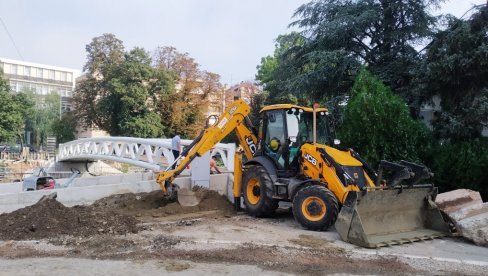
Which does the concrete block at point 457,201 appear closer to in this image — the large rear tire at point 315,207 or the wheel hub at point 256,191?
the large rear tire at point 315,207

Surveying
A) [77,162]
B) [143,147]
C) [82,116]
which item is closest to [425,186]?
[143,147]

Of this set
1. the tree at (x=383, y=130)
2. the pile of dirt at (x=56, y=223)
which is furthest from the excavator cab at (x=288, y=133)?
the pile of dirt at (x=56, y=223)

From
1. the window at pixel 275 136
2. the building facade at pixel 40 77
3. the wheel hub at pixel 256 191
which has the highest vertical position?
the building facade at pixel 40 77

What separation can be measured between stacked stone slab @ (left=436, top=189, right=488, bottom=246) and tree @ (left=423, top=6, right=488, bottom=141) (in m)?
2.77

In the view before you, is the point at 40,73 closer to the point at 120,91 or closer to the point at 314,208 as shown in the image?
the point at 120,91

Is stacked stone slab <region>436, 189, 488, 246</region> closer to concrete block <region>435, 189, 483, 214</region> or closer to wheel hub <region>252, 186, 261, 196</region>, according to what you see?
concrete block <region>435, 189, 483, 214</region>

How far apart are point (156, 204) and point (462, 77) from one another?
8682 millimetres

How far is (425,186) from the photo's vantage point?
9.02 meters

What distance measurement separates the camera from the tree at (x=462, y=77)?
458 inches

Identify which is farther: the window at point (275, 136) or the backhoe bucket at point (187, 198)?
the backhoe bucket at point (187, 198)

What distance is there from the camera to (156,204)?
11.2m

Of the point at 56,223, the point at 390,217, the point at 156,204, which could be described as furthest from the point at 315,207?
the point at 56,223

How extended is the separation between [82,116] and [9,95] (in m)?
6.12

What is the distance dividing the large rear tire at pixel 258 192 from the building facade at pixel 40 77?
92.3 metres
